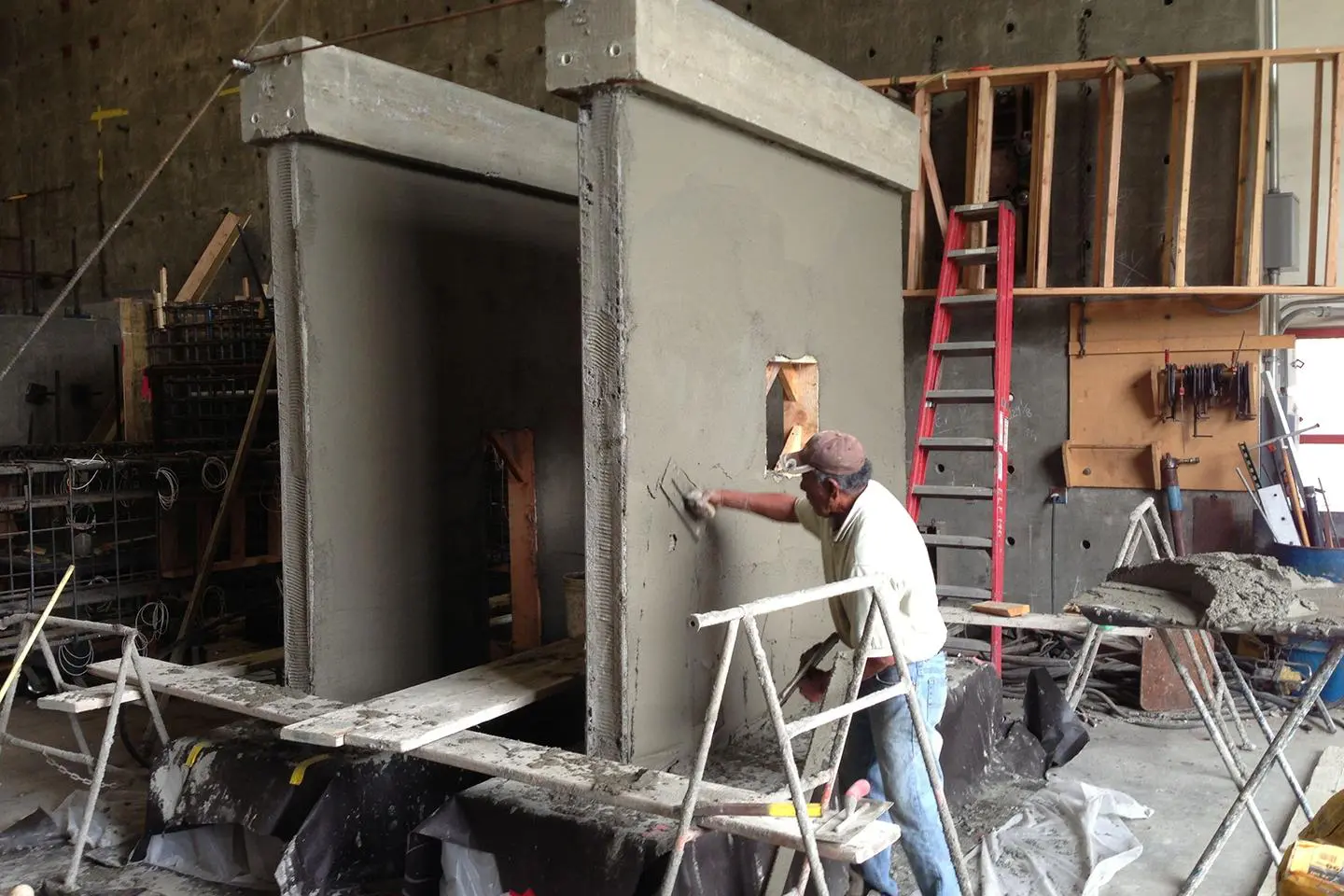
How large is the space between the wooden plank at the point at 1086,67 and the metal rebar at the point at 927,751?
4710 mm

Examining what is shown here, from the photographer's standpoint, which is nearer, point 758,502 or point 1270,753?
point 1270,753

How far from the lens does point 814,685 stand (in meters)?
4.14

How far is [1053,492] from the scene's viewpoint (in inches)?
287

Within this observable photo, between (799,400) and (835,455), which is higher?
(799,400)

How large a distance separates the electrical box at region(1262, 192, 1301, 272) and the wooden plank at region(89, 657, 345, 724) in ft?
19.6

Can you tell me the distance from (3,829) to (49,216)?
11.5 m

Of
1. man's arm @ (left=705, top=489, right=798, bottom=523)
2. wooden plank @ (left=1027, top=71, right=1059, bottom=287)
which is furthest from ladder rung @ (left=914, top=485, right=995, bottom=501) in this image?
man's arm @ (left=705, top=489, right=798, bottom=523)

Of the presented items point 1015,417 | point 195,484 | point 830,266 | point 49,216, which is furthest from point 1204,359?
point 49,216

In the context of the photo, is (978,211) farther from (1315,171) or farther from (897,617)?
(897,617)

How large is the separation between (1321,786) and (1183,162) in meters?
3.64

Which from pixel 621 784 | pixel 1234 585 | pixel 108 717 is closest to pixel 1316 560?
pixel 1234 585

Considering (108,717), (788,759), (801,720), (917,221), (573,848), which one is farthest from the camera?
(917,221)

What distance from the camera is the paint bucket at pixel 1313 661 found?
6258mm

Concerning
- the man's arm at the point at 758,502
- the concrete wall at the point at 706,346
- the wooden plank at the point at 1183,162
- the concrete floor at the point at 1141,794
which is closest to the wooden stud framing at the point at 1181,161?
the wooden plank at the point at 1183,162
